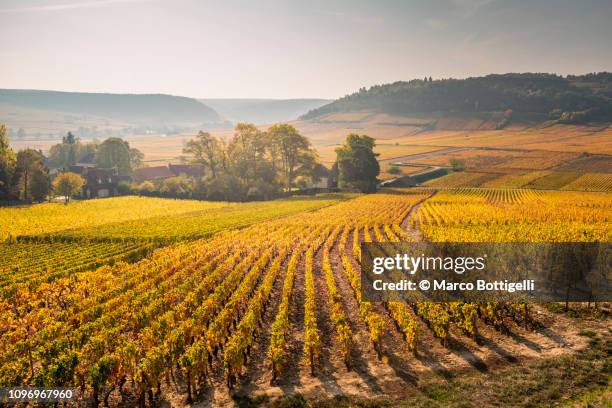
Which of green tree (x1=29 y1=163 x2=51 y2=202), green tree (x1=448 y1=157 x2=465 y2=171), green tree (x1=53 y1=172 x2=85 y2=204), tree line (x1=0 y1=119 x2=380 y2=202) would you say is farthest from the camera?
green tree (x1=448 y1=157 x2=465 y2=171)

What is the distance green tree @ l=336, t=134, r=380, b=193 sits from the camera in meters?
94.4

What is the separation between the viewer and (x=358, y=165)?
94375mm

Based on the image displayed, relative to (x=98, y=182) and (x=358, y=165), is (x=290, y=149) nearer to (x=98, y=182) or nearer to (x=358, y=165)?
(x=358, y=165)

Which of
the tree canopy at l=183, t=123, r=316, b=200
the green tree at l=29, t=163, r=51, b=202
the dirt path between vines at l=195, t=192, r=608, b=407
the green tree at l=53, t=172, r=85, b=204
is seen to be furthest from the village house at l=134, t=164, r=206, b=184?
the dirt path between vines at l=195, t=192, r=608, b=407

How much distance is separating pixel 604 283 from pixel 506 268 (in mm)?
5476

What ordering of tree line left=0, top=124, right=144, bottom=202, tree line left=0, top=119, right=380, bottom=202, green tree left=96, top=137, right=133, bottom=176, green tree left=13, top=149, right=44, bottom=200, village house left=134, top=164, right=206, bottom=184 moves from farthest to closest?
green tree left=96, top=137, right=133, bottom=176 → village house left=134, top=164, right=206, bottom=184 → tree line left=0, top=119, right=380, bottom=202 → green tree left=13, top=149, right=44, bottom=200 → tree line left=0, top=124, right=144, bottom=202

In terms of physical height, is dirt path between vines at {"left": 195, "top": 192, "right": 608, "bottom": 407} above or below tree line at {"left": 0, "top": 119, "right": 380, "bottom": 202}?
below

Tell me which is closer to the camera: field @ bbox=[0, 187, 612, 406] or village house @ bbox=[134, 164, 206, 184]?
field @ bbox=[0, 187, 612, 406]

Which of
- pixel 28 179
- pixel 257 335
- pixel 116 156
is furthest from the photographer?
pixel 116 156

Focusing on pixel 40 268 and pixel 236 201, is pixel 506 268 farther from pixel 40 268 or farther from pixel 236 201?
pixel 236 201

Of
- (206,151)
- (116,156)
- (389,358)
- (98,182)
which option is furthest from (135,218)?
(116,156)

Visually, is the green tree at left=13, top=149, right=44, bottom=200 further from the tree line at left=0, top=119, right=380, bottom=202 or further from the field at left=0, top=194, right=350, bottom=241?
the field at left=0, top=194, right=350, bottom=241

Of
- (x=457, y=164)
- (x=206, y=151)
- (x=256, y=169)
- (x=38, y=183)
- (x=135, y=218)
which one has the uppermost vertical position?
(x=206, y=151)

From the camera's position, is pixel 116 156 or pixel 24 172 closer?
pixel 24 172
